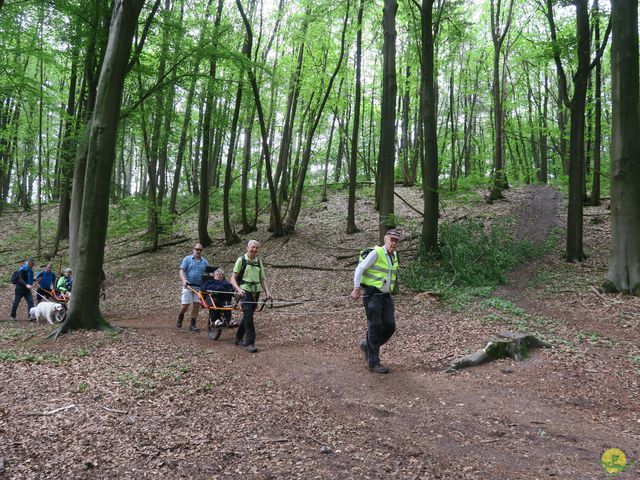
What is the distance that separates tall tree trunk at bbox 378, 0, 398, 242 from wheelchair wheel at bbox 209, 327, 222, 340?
4810mm

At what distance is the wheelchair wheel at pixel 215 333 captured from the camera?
811 cm

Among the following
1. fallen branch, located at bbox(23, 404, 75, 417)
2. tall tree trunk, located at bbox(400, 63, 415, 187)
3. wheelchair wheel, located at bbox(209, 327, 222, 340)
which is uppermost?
tall tree trunk, located at bbox(400, 63, 415, 187)

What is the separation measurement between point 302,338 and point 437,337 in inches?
103

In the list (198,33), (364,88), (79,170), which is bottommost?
(79,170)

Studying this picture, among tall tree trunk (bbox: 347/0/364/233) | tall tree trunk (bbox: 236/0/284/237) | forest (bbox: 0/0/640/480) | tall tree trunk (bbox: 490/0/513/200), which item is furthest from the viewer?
tall tree trunk (bbox: 490/0/513/200)

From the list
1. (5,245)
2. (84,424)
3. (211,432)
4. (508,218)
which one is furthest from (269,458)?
(5,245)

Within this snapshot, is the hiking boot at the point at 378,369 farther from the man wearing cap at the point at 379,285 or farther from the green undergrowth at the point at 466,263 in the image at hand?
the green undergrowth at the point at 466,263

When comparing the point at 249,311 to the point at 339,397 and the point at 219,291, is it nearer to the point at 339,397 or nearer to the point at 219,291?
the point at 219,291

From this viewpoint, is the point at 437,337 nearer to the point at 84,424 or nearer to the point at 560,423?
the point at 560,423

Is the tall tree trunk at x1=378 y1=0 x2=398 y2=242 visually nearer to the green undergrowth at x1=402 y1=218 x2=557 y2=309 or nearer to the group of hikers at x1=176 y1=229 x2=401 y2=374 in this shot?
the green undergrowth at x1=402 y1=218 x2=557 y2=309

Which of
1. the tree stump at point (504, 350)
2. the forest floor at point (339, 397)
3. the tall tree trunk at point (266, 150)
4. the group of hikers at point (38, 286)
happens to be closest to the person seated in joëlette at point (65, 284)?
the group of hikers at point (38, 286)

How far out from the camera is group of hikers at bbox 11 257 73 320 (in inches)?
447

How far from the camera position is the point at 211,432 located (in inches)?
152

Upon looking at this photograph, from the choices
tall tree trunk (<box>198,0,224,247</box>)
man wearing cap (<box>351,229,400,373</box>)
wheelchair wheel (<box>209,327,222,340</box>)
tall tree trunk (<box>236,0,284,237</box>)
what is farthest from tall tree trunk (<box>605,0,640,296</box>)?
tall tree trunk (<box>198,0,224,247</box>)
